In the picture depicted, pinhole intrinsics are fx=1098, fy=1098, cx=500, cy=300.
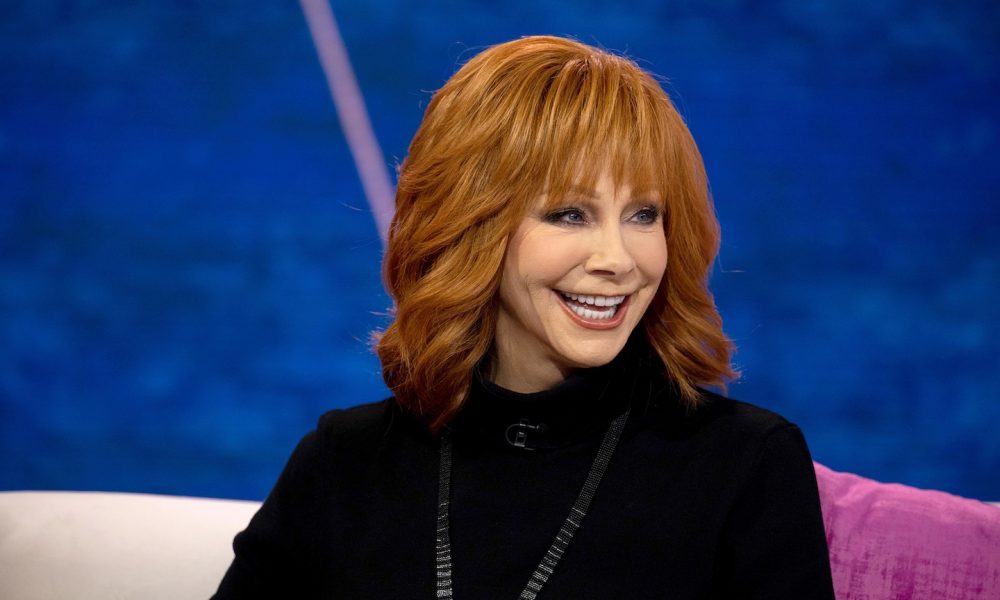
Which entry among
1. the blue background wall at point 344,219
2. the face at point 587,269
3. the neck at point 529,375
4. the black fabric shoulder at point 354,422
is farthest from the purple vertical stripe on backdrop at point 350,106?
the face at point 587,269

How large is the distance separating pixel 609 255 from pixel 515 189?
0.14 metres

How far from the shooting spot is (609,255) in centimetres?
135

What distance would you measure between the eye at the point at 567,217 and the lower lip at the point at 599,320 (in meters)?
0.09

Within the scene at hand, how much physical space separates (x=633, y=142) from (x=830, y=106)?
3.79 feet

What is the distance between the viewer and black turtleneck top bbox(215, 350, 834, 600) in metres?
1.40

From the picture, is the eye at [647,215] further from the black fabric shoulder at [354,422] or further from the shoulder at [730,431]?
the black fabric shoulder at [354,422]

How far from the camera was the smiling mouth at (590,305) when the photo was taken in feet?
4.55

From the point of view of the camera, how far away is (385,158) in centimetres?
249

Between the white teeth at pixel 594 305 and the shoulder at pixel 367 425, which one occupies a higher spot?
the white teeth at pixel 594 305

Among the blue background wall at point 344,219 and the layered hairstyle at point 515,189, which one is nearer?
the layered hairstyle at point 515,189

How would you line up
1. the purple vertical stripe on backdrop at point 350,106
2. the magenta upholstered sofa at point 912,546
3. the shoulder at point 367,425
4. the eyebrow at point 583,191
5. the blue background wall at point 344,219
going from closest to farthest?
1. the eyebrow at point 583,191
2. the magenta upholstered sofa at point 912,546
3. the shoulder at point 367,425
4. the blue background wall at point 344,219
5. the purple vertical stripe on backdrop at point 350,106

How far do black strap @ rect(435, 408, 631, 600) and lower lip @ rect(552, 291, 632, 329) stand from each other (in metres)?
0.18

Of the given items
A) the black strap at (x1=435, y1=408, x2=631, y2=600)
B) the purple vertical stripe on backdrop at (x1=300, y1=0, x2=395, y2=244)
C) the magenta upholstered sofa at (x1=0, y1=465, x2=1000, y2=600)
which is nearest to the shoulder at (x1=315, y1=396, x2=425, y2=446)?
the black strap at (x1=435, y1=408, x2=631, y2=600)

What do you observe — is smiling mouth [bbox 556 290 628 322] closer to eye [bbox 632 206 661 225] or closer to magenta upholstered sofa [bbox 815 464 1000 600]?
eye [bbox 632 206 661 225]
